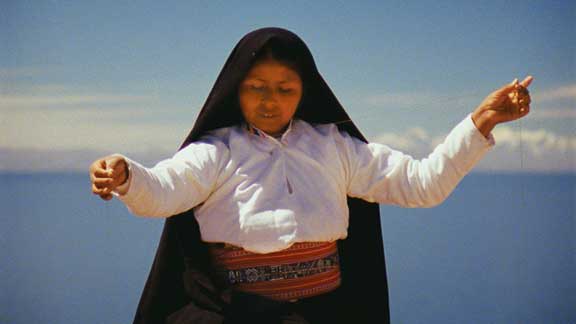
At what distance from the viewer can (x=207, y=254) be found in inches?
92.8

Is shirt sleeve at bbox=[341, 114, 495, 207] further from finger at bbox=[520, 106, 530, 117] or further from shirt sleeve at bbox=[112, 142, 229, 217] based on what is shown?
shirt sleeve at bbox=[112, 142, 229, 217]

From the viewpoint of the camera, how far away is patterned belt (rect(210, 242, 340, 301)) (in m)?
2.25

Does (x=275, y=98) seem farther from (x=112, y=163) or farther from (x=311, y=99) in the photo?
(x=112, y=163)

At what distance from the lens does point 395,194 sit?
2377mm

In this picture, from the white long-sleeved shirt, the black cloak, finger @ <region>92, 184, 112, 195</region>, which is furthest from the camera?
the black cloak

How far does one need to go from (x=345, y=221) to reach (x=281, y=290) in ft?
1.12

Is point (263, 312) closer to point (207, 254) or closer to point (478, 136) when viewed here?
point (207, 254)

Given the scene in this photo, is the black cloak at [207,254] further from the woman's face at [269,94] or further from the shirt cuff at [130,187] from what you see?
the shirt cuff at [130,187]

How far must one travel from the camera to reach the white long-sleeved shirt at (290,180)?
2.18 metres

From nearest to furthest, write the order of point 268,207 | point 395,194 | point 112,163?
point 112,163
point 268,207
point 395,194

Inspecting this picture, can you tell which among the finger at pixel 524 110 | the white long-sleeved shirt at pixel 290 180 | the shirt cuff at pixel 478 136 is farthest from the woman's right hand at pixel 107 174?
the finger at pixel 524 110

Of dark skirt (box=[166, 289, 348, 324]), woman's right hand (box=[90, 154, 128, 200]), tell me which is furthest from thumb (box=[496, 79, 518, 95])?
woman's right hand (box=[90, 154, 128, 200])

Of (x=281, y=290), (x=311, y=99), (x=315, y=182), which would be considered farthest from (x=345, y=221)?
(x=311, y=99)

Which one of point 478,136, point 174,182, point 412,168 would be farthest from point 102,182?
point 478,136
